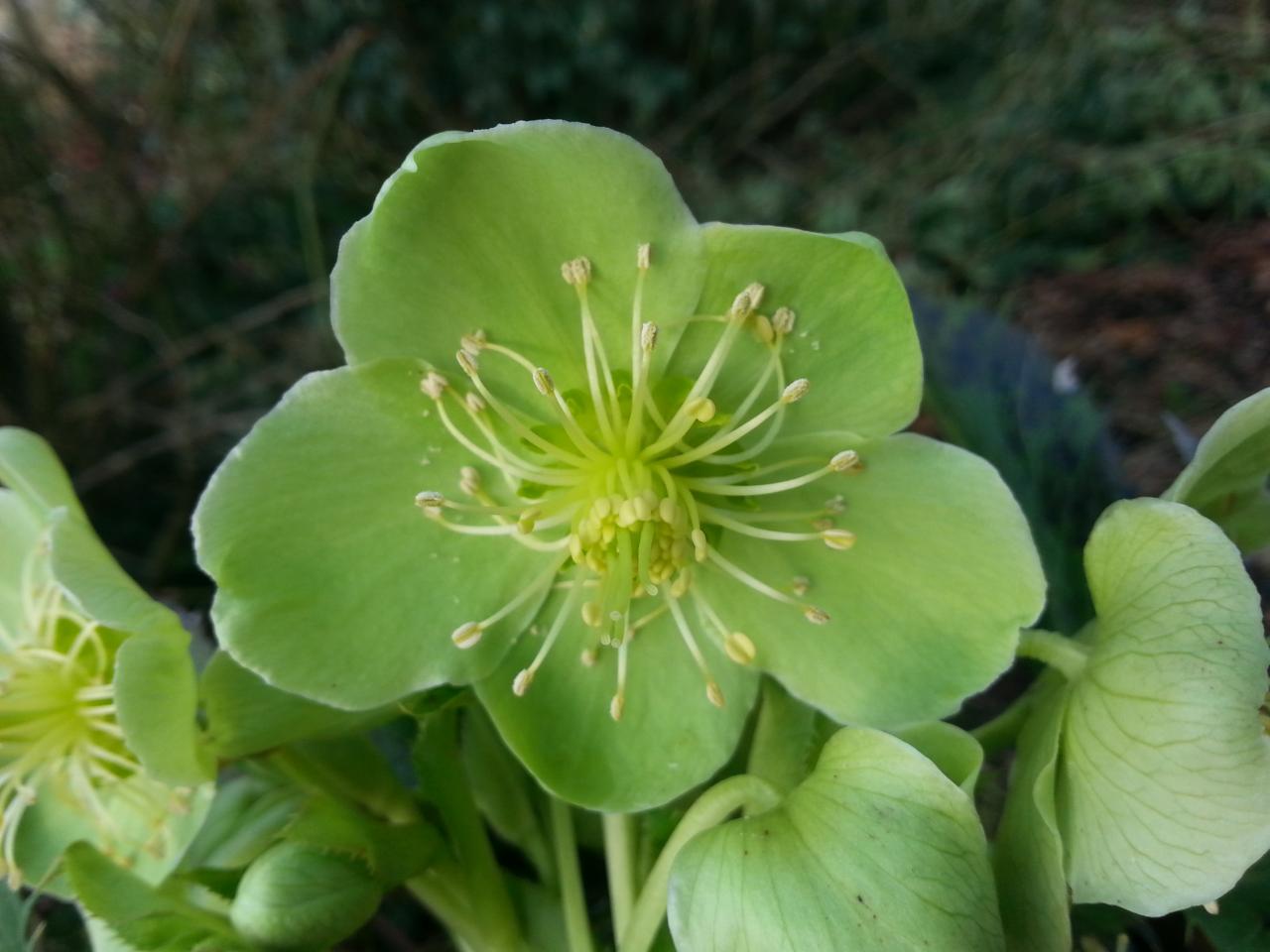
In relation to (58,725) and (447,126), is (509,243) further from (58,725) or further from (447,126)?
(447,126)

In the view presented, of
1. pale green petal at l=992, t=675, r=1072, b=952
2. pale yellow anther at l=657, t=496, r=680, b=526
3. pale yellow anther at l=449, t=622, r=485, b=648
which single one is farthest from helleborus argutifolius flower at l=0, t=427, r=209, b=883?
pale green petal at l=992, t=675, r=1072, b=952

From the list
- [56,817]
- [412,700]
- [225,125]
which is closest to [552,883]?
[412,700]

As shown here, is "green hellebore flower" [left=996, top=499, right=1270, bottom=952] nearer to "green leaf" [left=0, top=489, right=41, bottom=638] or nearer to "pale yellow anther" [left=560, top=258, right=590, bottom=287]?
"pale yellow anther" [left=560, top=258, right=590, bottom=287]

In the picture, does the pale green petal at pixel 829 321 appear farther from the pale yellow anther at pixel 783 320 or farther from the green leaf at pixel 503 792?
the green leaf at pixel 503 792

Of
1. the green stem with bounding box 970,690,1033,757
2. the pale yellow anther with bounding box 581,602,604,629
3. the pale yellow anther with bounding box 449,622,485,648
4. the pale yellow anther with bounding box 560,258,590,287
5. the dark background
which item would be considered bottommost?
the dark background

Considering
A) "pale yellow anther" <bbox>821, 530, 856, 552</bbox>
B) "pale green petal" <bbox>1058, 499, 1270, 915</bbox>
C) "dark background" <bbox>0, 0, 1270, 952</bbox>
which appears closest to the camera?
"pale green petal" <bbox>1058, 499, 1270, 915</bbox>

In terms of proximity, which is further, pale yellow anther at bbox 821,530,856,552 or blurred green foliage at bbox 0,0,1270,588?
blurred green foliage at bbox 0,0,1270,588

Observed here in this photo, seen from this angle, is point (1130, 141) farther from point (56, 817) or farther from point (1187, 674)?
point (56, 817)

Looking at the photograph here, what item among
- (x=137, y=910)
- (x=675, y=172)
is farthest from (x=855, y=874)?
(x=675, y=172)
